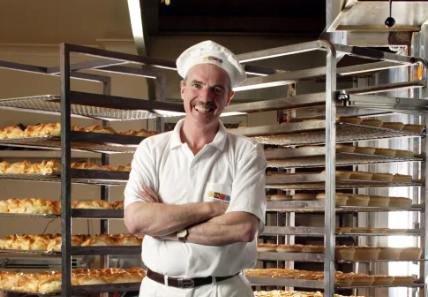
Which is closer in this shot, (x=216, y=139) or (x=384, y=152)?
(x=216, y=139)

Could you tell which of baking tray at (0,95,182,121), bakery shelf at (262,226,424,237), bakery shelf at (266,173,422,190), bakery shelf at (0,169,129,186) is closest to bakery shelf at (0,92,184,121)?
baking tray at (0,95,182,121)

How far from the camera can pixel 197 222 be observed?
7.22 ft

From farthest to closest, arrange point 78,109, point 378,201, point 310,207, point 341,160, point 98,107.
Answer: point 78,109
point 98,107
point 341,160
point 378,201
point 310,207

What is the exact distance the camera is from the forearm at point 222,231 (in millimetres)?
2170

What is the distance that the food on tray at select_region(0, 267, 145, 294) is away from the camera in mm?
3574

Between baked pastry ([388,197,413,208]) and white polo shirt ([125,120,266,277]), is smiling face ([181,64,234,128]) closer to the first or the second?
white polo shirt ([125,120,266,277])

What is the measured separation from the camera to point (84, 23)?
626 centimetres

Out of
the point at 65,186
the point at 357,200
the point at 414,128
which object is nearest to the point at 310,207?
the point at 357,200

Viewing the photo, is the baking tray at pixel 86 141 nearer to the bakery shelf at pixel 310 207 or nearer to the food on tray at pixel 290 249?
the bakery shelf at pixel 310 207

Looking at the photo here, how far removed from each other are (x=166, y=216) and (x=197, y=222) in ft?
0.33

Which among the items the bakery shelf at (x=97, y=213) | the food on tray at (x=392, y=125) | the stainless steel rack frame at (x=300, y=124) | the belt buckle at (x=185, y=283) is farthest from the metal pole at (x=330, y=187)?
the belt buckle at (x=185, y=283)

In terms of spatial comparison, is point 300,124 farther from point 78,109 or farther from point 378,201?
point 78,109

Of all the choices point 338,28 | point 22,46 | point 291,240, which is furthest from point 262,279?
point 22,46

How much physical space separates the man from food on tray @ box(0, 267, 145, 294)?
1.37m
